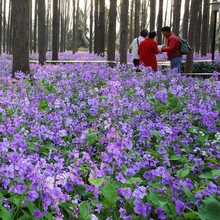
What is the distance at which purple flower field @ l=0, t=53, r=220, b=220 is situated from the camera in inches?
78.5

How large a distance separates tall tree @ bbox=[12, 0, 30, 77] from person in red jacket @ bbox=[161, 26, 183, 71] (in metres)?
3.23

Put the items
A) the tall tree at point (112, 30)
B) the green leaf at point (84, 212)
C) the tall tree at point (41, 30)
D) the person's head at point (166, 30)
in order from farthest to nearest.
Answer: the tall tree at point (112, 30) → the tall tree at point (41, 30) → the person's head at point (166, 30) → the green leaf at point (84, 212)

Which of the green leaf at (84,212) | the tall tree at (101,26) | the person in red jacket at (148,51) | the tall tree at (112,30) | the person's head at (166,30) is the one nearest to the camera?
the green leaf at (84,212)

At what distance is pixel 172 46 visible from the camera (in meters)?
9.34

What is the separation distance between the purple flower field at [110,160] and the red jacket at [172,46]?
3192mm

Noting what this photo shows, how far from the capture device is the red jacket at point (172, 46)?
30.6 ft

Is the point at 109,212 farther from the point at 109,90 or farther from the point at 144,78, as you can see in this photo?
the point at 144,78

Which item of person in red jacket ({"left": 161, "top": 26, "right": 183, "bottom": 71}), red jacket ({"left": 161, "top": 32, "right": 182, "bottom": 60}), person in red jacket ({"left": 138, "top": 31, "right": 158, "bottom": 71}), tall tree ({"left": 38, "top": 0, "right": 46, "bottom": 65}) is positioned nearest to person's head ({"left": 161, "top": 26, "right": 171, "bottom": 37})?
person in red jacket ({"left": 161, "top": 26, "right": 183, "bottom": 71})

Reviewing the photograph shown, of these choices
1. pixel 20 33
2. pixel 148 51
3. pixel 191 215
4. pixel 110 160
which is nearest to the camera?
pixel 191 215

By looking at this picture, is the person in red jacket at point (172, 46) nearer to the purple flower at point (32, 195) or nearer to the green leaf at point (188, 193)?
the green leaf at point (188, 193)

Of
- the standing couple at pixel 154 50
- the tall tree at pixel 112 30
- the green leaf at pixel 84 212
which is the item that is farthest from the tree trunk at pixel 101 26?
the green leaf at pixel 84 212

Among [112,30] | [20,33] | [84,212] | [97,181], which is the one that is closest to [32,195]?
[84,212]

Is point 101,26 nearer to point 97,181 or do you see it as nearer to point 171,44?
point 171,44

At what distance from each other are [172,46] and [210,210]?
7.83 meters
